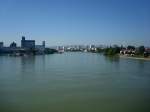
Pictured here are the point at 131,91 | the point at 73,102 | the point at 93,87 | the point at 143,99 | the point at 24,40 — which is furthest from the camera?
the point at 24,40

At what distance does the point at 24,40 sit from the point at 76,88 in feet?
85.7

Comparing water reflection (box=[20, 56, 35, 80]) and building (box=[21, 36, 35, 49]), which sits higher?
building (box=[21, 36, 35, 49])

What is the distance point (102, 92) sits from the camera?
182 inches

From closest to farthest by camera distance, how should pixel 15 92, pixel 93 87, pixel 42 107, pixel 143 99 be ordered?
1. pixel 42 107
2. pixel 143 99
3. pixel 15 92
4. pixel 93 87

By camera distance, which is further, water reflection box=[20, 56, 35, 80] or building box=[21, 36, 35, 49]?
building box=[21, 36, 35, 49]

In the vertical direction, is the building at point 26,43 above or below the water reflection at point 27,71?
above

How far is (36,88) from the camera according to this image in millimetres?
4926

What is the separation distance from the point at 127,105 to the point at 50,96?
1.23 m

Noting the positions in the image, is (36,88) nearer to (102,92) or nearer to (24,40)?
(102,92)

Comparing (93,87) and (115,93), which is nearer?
(115,93)

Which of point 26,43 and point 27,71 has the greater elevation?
point 26,43

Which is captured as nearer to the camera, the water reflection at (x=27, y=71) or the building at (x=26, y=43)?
the water reflection at (x=27, y=71)

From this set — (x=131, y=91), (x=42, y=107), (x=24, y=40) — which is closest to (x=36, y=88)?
(x=42, y=107)

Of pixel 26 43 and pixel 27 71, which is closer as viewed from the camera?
pixel 27 71
